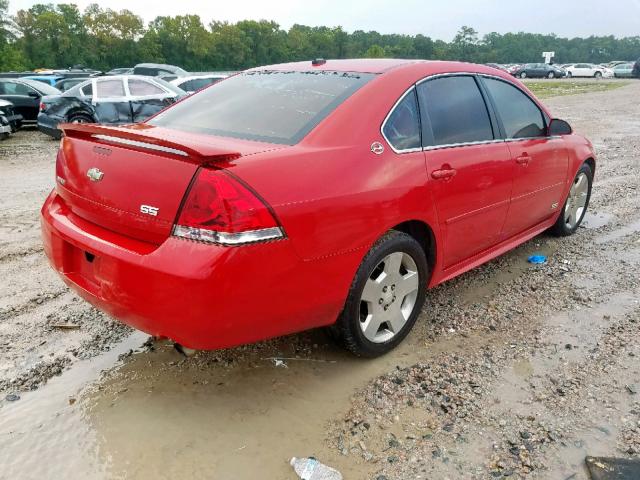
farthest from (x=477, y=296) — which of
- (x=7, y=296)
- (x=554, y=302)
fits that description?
(x=7, y=296)

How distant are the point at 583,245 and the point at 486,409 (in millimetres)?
2994

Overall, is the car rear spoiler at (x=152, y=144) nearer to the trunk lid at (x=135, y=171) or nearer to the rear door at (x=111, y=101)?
the trunk lid at (x=135, y=171)

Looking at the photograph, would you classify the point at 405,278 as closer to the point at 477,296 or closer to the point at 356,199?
the point at 356,199

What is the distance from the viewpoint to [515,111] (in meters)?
4.00

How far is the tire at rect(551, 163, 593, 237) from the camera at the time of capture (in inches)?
197

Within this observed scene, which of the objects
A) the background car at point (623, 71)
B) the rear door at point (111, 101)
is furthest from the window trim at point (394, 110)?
the background car at point (623, 71)

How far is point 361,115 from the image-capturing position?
9.16 feet

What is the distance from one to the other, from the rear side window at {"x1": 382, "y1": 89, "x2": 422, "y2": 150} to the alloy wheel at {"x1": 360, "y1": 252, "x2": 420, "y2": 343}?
0.62 m

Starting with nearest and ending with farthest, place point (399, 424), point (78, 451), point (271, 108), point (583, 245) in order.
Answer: point (78, 451) → point (399, 424) → point (271, 108) → point (583, 245)

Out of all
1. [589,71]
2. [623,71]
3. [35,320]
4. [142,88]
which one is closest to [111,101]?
[142,88]

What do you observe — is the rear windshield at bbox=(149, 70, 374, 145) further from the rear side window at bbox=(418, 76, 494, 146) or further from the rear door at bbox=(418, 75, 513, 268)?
the rear door at bbox=(418, 75, 513, 268)

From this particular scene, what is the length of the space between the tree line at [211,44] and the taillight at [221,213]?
2432 inches

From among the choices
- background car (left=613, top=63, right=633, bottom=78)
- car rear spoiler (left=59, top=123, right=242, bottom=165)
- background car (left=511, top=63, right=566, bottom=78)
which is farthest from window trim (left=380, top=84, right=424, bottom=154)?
background car (left=511, top=63, right=566, bottom=78)

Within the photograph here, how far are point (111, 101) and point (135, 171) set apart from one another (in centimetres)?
1006
